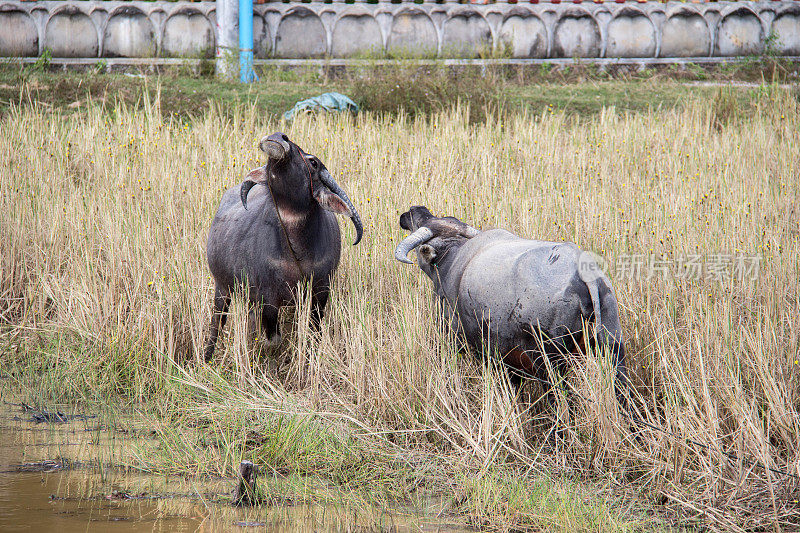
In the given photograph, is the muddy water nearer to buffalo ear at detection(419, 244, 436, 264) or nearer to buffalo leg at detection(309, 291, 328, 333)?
buffalo leg at detection(309, 291, 328, 333)

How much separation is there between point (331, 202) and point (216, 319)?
1154mm

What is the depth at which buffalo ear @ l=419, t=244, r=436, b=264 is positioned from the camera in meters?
4.14

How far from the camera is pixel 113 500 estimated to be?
334 cm

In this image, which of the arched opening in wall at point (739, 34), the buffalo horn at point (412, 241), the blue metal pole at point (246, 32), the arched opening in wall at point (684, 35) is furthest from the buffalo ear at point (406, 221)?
the arched opening in wall at point (739, 34)

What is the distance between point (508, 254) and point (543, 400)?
31.8 inches

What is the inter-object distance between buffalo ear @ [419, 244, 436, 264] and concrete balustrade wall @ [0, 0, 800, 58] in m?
8.52

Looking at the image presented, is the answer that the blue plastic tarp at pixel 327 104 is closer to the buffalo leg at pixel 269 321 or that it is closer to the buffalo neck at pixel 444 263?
the buffalo leg at pixel 269 321

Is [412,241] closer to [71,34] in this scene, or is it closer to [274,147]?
[274,147]

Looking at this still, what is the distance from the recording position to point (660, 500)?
3.36 metres

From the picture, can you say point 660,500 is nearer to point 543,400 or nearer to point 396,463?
point 543,400

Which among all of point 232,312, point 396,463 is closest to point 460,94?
point 232,312

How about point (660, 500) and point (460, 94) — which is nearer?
point (660, 500)

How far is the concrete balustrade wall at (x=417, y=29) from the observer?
12648mm

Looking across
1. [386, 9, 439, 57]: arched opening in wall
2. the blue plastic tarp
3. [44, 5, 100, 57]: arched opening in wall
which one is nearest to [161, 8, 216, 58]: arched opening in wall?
[44, 5, 100, 57]: arched opening in wall
